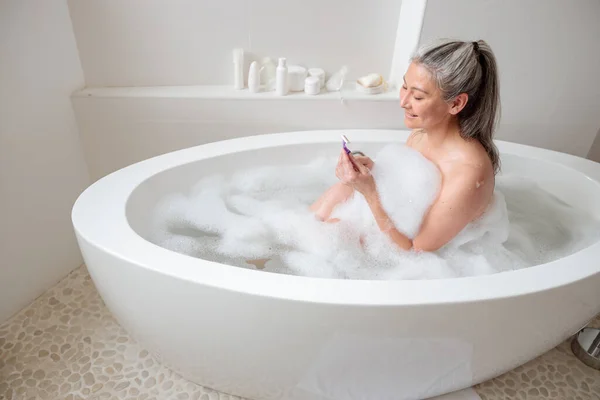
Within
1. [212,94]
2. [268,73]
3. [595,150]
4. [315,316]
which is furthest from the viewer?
[595,150]

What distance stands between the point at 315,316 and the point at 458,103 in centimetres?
69

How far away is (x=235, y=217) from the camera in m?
1.60

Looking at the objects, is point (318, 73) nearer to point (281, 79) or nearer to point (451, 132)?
point (281, 79)

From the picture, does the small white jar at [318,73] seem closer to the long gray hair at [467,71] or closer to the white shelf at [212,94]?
the white shelf at [212,94]

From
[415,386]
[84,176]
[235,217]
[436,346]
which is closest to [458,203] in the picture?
[436,346]

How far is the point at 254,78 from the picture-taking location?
1.95 meters

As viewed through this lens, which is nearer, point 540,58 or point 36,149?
point 36,149

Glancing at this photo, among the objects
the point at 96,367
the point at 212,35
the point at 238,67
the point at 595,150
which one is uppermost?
the point at 212,35

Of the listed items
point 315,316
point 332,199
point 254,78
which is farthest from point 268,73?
point 315,316

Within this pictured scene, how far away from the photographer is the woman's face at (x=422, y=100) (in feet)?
4.17

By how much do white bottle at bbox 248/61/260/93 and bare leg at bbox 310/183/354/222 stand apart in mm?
640

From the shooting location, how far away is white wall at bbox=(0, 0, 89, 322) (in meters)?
1.55

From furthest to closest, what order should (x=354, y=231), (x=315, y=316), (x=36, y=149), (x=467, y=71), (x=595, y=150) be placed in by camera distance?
(x=595, y=150), (x=36, y=149), (x=354, y=231), (x=467, y=71), (x=315, y=316)

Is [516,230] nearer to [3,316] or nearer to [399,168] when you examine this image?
[399,168]
